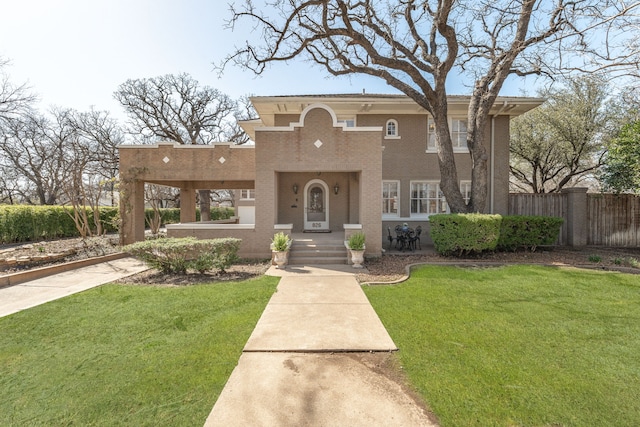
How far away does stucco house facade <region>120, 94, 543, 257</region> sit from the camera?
33.5 feet

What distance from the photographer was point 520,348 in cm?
387

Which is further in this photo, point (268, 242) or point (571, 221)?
point (571, 221)

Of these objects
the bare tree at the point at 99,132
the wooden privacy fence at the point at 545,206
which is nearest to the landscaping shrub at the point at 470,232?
the wooden privacy fence at the point at 545,206

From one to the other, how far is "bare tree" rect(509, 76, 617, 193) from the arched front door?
13554 mm

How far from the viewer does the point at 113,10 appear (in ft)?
27.3

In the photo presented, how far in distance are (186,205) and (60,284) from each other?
9002mm

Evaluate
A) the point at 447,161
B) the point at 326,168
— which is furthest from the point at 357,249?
the point at 447,161

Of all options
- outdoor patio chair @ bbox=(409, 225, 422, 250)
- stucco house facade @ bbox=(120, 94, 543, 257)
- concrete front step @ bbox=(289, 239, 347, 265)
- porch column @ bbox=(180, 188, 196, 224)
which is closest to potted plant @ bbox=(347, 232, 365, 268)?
concrete front step @ bbox=(289, 239, 347, 265)

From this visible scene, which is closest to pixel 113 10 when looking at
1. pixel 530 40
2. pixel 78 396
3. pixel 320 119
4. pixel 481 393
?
pixel 320 119

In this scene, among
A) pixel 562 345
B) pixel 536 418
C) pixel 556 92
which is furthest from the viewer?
pixel 556 92

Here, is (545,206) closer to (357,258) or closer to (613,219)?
(613,219)

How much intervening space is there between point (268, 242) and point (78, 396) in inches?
292

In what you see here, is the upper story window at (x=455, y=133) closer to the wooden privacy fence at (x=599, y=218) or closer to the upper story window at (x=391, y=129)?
the upper story window at (x=391, y=129)

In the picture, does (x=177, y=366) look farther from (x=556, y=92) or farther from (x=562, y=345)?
(x=556, y=92)
